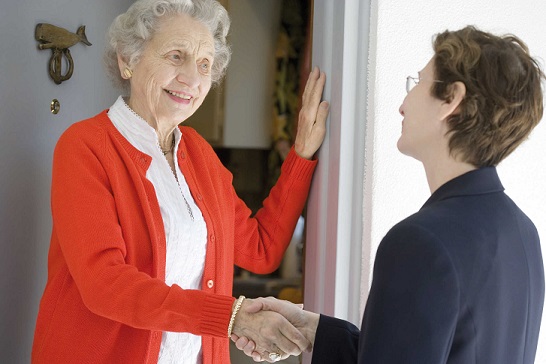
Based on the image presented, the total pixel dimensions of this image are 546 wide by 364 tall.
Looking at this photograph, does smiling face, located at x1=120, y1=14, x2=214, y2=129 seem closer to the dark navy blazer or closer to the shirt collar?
the shirt collar

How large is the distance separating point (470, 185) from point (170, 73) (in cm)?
81

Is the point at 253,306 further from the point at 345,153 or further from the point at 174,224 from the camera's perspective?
the point at 345,153

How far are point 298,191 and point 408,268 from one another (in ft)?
2.51

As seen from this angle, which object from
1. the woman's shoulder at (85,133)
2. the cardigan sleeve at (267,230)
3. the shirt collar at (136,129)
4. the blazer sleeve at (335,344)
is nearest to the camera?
the blazer sleeve at (335,344)

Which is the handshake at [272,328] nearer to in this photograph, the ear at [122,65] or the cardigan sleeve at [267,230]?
the cardigan sleeve at [267,230]

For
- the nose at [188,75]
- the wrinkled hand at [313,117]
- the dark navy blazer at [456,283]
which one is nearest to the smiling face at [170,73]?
the nose at [188,75]

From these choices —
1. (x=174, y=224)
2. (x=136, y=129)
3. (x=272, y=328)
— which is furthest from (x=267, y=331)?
(x=136, y=129)

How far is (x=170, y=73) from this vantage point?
65.3 inches

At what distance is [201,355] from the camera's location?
1659 millimetres

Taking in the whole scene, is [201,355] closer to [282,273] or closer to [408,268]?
[408,268]

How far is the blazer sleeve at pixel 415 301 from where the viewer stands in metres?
1.00

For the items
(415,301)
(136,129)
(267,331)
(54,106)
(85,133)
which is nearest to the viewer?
(415,301)

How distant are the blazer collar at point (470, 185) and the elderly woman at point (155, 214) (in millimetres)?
463

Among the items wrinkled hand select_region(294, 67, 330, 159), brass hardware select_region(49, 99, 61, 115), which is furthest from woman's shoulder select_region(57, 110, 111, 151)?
wrinkled hand select_region(294, 67, 330, 159)
